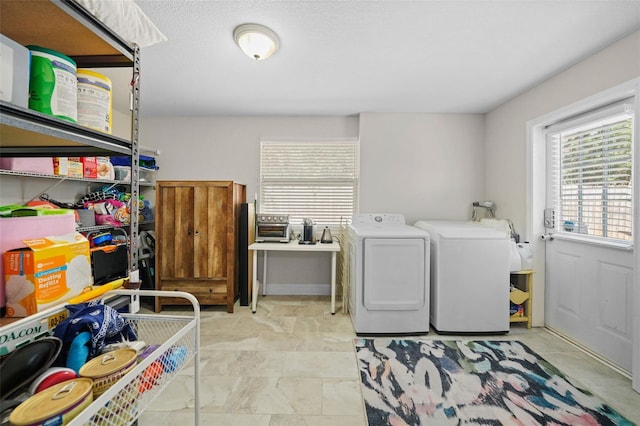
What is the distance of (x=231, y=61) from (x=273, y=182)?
165 cm

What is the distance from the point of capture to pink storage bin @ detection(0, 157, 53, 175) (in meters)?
2.08

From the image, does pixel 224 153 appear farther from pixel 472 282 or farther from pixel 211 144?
pixel 472 282

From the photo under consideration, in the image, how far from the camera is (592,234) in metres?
2.31

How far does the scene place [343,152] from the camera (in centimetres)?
362

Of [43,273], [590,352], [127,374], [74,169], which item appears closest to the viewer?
[127,374]

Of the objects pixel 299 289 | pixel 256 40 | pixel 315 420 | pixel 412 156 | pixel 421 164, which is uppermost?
pixel 256 40

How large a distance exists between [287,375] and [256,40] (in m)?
2.40

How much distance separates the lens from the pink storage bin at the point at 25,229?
738 millimetres

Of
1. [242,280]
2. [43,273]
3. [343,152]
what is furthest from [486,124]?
[43,273]

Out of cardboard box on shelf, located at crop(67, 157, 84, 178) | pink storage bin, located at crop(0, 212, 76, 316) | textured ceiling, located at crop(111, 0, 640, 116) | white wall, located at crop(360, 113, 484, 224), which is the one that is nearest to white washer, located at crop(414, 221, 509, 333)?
white wall, located at crop(360, 113, 484, 224)

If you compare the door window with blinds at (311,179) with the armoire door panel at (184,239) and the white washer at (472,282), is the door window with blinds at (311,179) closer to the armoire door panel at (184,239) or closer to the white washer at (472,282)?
the armoire door panel at (184,239)

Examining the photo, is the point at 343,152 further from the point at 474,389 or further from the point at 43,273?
the point at 43,273

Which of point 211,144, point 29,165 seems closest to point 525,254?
point 211,144

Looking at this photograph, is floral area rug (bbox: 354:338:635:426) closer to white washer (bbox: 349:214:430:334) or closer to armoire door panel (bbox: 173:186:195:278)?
white washer (bbox: 349:214:430:334)
